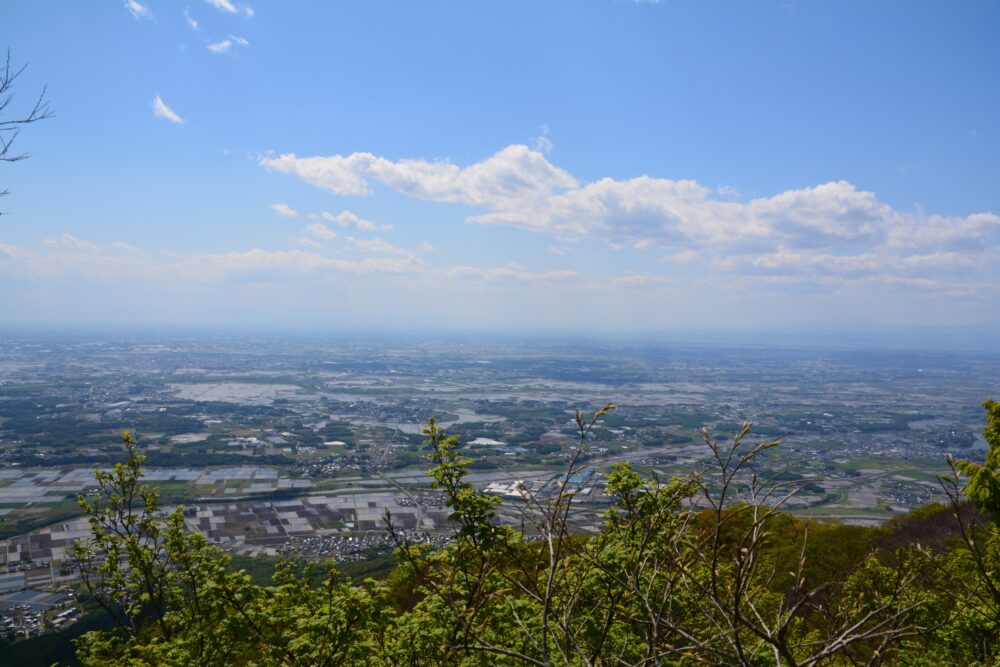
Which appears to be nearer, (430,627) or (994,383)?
(430,627)

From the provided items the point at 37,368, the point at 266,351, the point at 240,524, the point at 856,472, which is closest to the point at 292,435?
the point at 240,524

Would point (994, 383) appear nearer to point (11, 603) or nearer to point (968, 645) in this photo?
point (968, 645)

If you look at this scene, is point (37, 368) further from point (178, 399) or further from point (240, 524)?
point (240, 524)

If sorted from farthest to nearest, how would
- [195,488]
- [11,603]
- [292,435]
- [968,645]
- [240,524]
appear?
[292,435]
[195,488]
[240,524]
[11,603]
[968,645]

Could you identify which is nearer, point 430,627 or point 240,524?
point 430,627

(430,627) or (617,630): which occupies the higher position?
(430,627)

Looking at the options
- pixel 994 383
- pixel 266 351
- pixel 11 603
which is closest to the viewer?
pixel 11 603

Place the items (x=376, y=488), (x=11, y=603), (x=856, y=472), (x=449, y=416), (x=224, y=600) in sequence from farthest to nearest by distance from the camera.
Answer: (x=449, y=416) → (x=856, y=472) → (x=376, y=488) → (x=11, y=603) → (x=224, y=600)

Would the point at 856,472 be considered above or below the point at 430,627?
below

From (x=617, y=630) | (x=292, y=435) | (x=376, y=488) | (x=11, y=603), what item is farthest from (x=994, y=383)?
(x=11, y=603)
